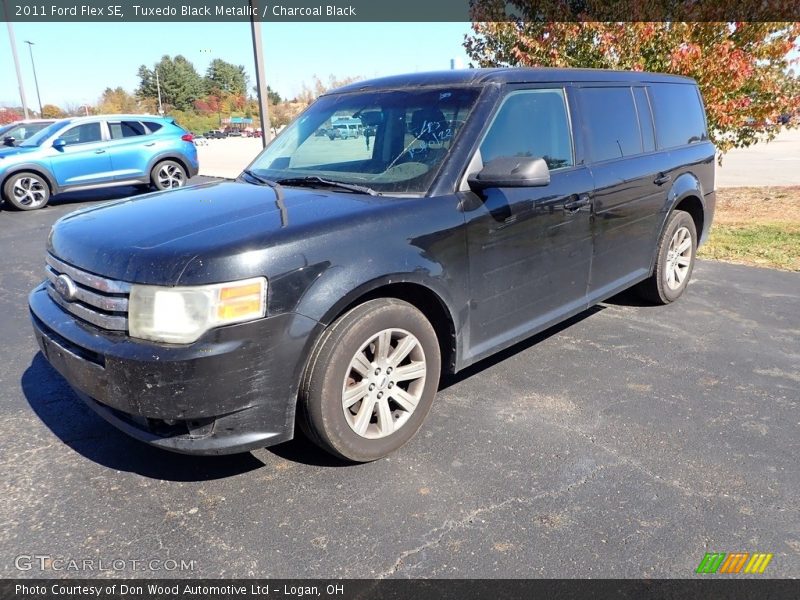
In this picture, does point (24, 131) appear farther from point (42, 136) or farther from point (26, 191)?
point (26, 191)

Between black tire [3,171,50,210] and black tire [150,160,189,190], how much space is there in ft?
6.70

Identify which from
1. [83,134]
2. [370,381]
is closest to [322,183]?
[370,381]

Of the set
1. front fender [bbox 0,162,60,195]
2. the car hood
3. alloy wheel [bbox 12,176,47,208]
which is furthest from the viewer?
alloy wheel [bbox 12,176,47,208]

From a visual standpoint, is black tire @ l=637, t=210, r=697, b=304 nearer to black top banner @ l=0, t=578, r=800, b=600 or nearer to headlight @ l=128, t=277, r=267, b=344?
black top banner @ l=0, t=578, r=800, b=600

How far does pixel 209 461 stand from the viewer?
3.09 m

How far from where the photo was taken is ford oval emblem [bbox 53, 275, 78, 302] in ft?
9.12

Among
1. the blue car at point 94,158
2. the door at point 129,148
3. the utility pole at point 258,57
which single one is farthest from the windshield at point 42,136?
the utility pole at point 258,57

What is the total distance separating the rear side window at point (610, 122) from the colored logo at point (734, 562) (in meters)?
2.62

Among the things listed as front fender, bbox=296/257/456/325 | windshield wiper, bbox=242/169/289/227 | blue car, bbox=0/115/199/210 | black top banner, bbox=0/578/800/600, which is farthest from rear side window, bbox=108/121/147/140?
black top banner, bbox=0/578/800/600

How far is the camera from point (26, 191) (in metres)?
11.7

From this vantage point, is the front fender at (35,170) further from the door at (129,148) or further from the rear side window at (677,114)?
the rear side window at (677,114)

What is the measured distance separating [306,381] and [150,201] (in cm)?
152

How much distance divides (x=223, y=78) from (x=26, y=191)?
108186mm

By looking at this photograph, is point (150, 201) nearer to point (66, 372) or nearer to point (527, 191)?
point (66, 372)
